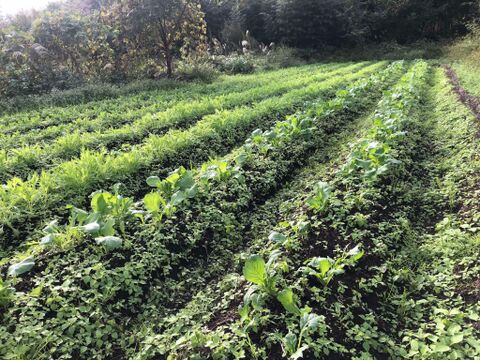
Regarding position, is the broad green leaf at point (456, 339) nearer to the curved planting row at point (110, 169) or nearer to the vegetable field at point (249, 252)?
the vegetable field at point (249, 252)

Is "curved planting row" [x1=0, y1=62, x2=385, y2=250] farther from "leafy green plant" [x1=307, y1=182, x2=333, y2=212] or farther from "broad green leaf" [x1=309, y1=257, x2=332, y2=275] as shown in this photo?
"broad green leaf" [x1=309, y1=257, x2=332, y2=275]

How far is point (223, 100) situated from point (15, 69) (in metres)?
9.79

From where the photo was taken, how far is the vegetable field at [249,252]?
244 centimetres

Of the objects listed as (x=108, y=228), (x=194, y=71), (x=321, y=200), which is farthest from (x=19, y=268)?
(x=194, y=71)

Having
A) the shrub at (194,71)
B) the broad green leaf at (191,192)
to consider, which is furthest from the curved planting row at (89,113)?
the broad green leaf at (191,192)

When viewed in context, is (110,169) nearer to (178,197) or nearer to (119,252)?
(178,197)

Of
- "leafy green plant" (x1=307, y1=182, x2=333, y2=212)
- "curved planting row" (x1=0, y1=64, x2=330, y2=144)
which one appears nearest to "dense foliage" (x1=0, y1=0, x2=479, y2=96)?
"curved planting row" (x1=0, y1=64, x2=330, y2=144)

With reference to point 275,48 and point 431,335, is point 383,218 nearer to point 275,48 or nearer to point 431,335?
point 431,335

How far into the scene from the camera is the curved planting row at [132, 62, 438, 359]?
233cm

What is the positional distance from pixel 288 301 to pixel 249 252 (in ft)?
3.96

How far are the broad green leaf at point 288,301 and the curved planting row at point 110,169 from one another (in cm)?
292

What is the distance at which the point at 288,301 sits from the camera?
97.3 inches

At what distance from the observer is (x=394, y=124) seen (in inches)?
230

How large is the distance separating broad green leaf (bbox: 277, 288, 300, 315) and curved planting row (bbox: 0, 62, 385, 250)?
2.92m
